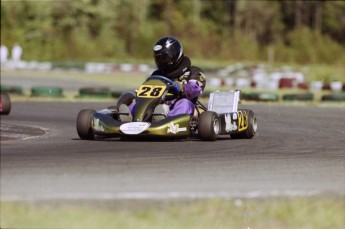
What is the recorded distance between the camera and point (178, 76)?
1089 cm

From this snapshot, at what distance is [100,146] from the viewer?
972cm

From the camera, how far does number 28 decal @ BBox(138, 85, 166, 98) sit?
1034 cm

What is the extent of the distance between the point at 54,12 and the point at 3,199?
165ft

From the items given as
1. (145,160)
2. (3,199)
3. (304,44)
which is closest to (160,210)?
(3,199)

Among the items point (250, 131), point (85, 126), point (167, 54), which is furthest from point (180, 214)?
point (250, 131)

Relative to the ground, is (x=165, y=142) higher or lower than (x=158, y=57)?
lower

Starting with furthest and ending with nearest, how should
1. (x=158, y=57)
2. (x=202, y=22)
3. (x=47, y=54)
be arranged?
(x=202, y=22) < (x=47, y=54) < (x=158, y=57)

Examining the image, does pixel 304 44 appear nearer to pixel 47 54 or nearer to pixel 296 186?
pixel 47 54

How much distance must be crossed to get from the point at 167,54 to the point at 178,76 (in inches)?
11.8

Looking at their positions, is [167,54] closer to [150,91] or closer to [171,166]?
[150,91]

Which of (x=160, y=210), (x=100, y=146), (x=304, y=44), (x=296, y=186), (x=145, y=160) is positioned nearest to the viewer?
(x=160, y=210)

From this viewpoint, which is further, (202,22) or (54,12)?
(202,22)

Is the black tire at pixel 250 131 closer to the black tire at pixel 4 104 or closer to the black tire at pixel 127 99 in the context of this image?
the black tire at pixel 127 99

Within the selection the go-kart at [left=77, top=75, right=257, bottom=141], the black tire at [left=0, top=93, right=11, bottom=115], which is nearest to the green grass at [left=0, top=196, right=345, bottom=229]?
the go-kart at [left=77, top=75, right=257, bottom=141]
